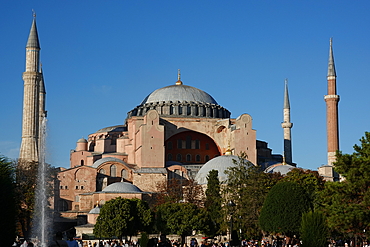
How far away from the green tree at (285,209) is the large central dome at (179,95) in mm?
24762

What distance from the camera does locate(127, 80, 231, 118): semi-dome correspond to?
51969 millimetres

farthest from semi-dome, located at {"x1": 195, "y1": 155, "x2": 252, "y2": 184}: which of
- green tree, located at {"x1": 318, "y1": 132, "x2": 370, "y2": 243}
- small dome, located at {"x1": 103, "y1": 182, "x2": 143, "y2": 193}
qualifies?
green tree, located at {"x1": 318, "y1": 132, "x2": 370, "y2": 243}

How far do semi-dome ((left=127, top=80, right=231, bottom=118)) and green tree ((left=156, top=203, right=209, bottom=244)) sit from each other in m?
17.0

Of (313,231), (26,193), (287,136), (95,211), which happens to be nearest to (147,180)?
(95,211)

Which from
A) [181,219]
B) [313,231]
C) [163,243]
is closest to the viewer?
[163,243]

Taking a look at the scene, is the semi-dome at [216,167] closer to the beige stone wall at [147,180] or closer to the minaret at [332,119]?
the beige stone wall at [147,180]

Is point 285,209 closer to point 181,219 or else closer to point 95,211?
point 181,219

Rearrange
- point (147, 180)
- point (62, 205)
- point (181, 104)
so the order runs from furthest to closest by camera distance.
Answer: point (181, 104), point (147, 180), point (62, 205)

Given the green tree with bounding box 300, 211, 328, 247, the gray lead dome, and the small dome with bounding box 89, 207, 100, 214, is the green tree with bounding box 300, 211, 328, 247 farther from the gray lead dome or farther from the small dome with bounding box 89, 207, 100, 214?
the gray lead dome

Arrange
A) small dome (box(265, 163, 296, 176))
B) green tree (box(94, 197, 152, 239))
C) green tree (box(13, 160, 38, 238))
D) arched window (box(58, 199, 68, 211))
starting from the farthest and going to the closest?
small dome (box(265, 163, 296, 176)) < arched window (box(58, 199, 68, 211)) < green tree (box(13, 160, 38, 238)) < green tree (box(94, 197, 152, 239))

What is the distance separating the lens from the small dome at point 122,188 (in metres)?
42.2

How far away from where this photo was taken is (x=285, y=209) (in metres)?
28.1

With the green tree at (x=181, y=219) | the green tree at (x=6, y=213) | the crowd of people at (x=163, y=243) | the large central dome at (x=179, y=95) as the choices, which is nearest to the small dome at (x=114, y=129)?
the large central dome at (x=179, y=95)

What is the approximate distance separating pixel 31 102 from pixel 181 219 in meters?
16.4
